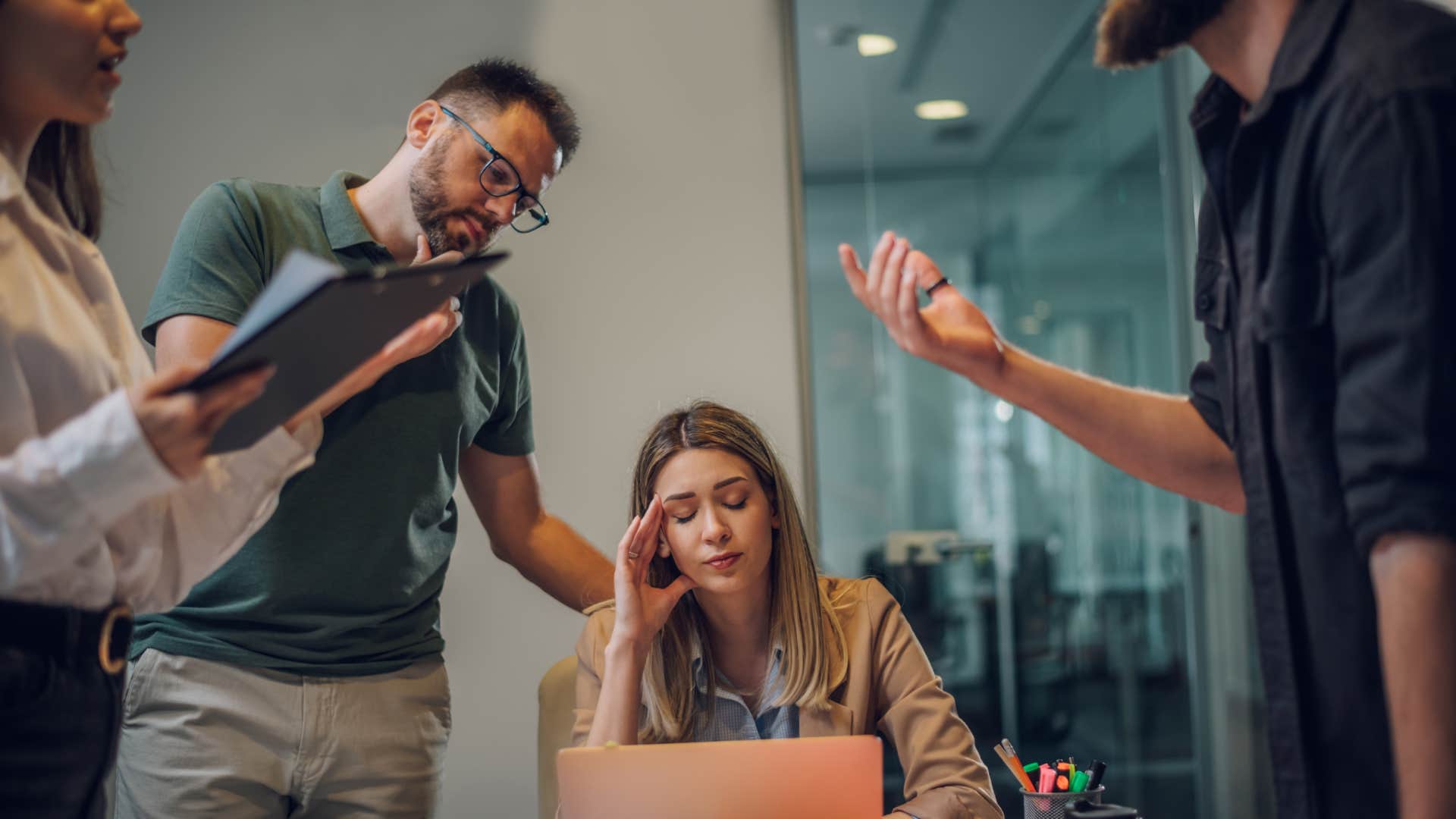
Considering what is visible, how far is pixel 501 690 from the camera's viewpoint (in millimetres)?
2832

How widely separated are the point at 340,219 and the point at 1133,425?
131cm

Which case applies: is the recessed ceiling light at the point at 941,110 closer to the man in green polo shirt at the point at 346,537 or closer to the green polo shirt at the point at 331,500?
the man in green polo shirt at the point at 346,537

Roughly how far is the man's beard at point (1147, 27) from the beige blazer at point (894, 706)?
1.05 metres

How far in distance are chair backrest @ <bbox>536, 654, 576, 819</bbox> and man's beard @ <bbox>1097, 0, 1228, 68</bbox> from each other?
4.53 ft

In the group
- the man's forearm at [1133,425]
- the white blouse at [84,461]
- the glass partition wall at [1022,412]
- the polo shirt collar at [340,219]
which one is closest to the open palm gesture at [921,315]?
the man's forearm at [1133,425]

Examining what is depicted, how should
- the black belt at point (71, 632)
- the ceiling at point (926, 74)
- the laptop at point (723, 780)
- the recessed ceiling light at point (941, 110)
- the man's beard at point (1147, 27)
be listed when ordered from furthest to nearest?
the recessed ceiling light at point (941, 110) → the ceiling at point (926, 74) → the laptop at point (723, 780) → the man's beard at point (1147, 27) → the black belt at point (71, 632)

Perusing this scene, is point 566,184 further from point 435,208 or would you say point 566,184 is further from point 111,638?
point 111,638

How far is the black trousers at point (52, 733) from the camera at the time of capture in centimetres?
97

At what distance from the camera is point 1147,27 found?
115 cm

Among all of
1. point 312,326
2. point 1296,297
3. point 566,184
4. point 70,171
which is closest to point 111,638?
point 312,326

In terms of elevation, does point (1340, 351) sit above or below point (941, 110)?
below

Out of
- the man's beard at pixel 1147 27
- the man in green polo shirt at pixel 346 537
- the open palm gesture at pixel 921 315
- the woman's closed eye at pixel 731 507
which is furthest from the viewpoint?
the woman's closed eye at pixel 731 507

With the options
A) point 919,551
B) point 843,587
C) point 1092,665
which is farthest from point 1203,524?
point 843,587

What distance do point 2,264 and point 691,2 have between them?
88.4 inches
